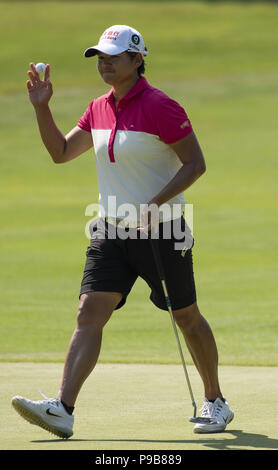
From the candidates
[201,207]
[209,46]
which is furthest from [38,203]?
[209,46]

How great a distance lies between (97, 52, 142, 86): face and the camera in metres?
6.69

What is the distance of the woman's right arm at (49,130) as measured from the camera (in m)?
6.93

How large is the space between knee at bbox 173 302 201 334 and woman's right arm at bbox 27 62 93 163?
4.07 feet

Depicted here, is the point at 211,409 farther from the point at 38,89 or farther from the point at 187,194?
the point at 187,194

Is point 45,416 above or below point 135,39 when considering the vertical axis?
below

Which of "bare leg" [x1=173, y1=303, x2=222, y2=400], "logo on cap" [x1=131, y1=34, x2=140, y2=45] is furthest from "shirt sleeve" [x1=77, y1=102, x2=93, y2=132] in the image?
"bare leg" [x1=173, y1=303, x2=222, y2=400]

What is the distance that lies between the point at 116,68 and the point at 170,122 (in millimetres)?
523

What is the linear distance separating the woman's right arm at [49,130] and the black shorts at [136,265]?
57cm

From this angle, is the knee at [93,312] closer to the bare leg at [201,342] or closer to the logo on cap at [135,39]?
the bare leg at [201,342]

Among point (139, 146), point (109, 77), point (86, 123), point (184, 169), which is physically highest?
point (109, 77)

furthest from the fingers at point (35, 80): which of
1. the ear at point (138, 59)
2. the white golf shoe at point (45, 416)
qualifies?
the white golf shoe at point (45, 416)

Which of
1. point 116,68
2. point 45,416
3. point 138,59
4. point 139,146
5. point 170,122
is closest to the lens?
point 45,416

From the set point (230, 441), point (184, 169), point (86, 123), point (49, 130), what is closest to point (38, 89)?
point (49, 130)

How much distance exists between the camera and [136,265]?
6.76m
